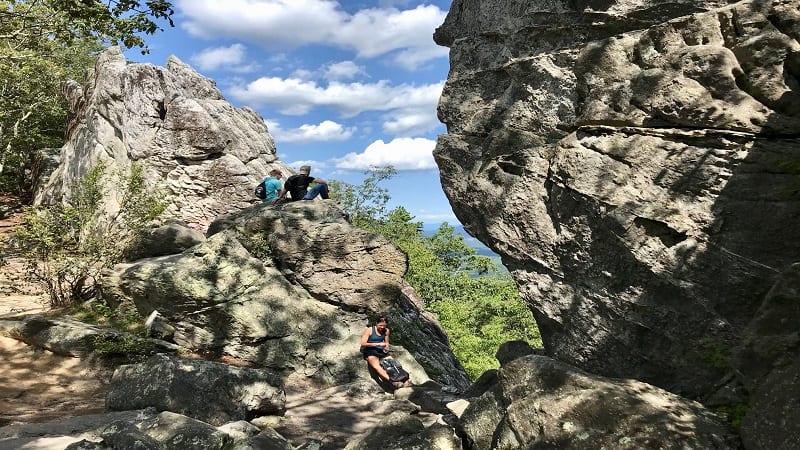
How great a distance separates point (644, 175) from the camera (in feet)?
29.9

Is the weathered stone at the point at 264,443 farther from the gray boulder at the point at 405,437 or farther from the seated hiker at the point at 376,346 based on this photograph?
the seated hiker at the point at 376,346

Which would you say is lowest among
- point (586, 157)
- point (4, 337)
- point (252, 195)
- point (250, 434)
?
point (250, 434)

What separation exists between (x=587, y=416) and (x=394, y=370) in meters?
7.92

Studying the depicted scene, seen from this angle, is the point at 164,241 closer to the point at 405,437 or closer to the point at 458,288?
the point at 405,437

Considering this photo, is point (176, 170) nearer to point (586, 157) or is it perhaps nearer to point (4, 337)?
point (4, 337)

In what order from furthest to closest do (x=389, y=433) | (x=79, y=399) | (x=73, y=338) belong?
(x=73, y=338) < (x=79, y=399) < (x=389, y=433)

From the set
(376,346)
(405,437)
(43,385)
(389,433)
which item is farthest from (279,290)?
(405,437)

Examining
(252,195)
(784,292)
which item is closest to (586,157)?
(784,292)

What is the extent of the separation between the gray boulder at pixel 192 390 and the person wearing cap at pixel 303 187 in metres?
8.33

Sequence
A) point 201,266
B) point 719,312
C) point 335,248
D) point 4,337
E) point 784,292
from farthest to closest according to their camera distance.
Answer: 1. point 335,248
2. point 201,266
3. point 4,337
4. point 719,312
5. point 784,292

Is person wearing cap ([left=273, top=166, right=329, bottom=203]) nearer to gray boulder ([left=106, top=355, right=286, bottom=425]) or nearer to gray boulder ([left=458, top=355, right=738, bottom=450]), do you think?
gray boulder ([left=106, top=355, right=286, bottom=425])

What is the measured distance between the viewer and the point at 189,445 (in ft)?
23.6

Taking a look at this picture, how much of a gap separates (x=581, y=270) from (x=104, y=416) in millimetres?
9735

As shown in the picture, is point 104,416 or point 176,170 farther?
point 176,170
